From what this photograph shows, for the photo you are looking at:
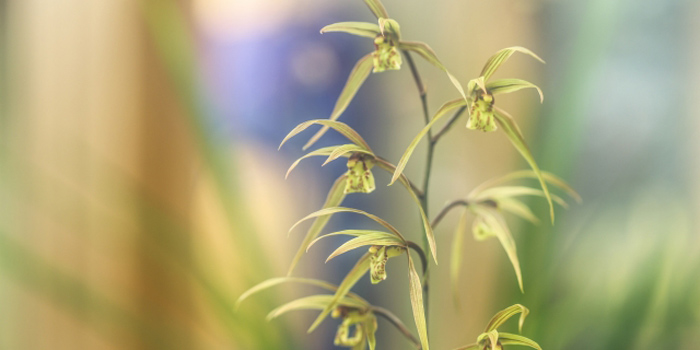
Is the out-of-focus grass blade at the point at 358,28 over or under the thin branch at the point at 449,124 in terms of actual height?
over

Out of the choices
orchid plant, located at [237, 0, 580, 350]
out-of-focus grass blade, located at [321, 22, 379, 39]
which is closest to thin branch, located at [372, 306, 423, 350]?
orchid plant, located at [237, 0, 580, 350]

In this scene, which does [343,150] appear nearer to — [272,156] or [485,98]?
[485,98]

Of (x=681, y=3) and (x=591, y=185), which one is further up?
(x=681, y=3)

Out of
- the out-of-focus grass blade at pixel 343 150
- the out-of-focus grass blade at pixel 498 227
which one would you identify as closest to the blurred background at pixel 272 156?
the out-of-focus grass blade at pixel 498 227

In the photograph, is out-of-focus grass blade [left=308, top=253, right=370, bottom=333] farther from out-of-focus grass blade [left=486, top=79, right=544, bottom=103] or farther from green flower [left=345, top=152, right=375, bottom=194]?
out-of-focus grass blade [left=486, top=79, right=544, bottom=103]

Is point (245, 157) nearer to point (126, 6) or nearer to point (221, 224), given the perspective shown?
point (221, 224)

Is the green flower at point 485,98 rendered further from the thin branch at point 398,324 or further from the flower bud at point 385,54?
the thin branch at point 398,324

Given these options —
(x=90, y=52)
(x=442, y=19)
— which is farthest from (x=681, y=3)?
(x=90, y=52)
